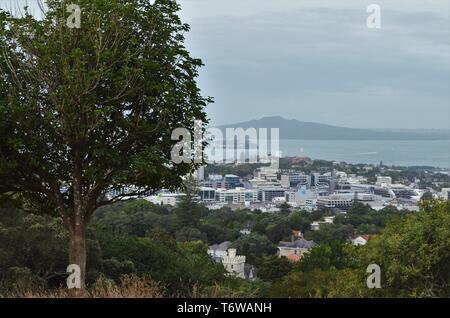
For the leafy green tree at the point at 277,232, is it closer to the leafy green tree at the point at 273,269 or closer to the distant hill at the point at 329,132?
the distant hill at the point at 329,132

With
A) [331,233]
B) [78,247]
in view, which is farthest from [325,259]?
[331,233]

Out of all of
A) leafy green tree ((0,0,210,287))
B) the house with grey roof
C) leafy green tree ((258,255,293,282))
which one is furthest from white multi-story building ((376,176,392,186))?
leafy green tree ((0,0,210,287))

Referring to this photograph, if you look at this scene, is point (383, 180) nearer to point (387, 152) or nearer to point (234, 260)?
point (387, 152)

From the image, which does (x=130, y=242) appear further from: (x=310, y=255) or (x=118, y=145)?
(x=310, y=255)
